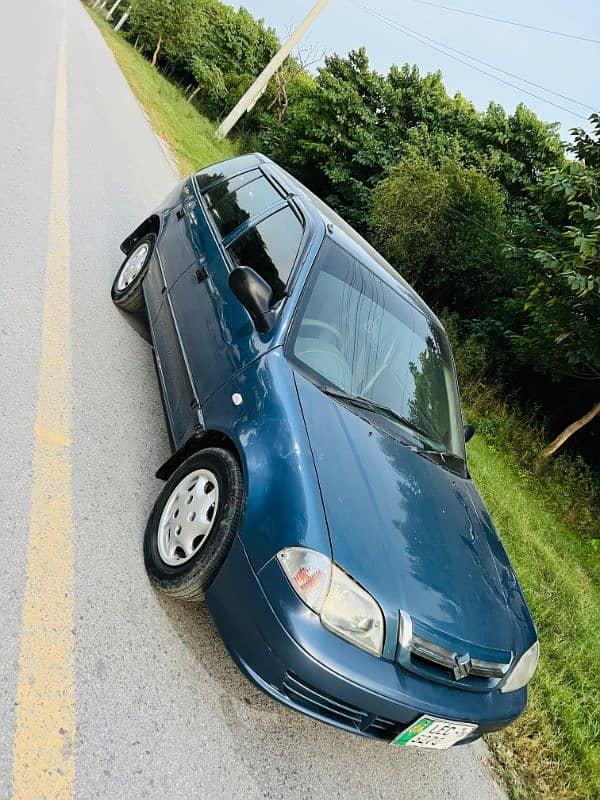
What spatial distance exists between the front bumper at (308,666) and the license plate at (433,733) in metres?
0.03

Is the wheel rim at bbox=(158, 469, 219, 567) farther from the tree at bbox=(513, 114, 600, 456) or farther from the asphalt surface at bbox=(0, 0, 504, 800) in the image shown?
the tree at bbox=(513, 114, 600, 456)

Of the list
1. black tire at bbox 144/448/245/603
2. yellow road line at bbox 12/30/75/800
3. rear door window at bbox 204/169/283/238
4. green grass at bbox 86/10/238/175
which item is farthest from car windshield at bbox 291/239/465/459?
green grass at bbox 86/10/238/175

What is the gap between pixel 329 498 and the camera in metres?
2.67

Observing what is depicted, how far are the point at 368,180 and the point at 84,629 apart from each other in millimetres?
21062

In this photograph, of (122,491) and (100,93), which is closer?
(122,491)

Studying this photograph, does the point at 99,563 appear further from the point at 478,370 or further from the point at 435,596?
the point at 478,370

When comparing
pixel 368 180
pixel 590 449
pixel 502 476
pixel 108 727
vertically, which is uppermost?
pixel 368 180

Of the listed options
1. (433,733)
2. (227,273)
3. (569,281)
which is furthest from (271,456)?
(569,281)

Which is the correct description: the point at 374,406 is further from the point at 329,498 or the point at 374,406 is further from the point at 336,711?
the point at 336,711

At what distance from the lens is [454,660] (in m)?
2.59

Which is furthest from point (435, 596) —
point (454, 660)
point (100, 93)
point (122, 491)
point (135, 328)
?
point (100, 93)

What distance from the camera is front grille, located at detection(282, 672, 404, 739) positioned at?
2434mm

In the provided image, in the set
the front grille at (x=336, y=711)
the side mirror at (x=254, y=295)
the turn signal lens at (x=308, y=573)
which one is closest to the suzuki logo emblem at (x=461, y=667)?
the front grille at (x=336, y=711)

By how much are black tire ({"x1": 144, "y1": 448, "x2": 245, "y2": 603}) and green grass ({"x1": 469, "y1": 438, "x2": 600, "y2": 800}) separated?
6.74 feet
